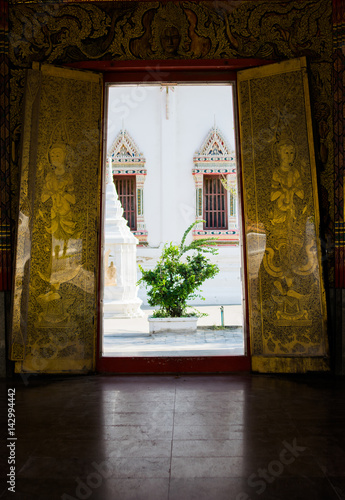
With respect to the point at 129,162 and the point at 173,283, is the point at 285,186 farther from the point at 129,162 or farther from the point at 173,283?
the point at 129,162

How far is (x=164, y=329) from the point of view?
731 centimetres

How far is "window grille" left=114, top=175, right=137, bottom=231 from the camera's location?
12.0m

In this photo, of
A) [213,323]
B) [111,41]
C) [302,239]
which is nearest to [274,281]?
[302,239]

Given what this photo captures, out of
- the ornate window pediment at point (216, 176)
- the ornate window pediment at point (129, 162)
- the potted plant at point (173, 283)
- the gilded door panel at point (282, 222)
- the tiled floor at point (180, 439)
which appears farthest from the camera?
the ornate window pediment at point (129, 162)

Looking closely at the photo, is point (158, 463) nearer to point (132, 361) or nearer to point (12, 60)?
point (132, 361)

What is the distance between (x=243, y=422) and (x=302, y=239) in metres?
1.62

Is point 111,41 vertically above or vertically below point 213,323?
above

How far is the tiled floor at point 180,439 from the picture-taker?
1902 millimetres

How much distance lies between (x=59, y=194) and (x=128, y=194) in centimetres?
823

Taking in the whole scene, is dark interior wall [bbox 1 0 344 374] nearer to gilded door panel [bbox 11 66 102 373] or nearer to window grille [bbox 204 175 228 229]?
gilded door panel [bbox 11 66 102 373]

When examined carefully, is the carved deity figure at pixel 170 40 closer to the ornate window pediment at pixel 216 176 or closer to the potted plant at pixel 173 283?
the potted plant at pixel 173 283

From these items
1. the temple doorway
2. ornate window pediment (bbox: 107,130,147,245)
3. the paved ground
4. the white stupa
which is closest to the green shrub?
the paved ground

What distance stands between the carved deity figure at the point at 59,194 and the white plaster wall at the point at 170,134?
786 cm

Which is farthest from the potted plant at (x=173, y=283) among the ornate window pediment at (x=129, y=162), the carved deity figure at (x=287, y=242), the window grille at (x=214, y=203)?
the ornate window pediment at (x=129, y=162)
